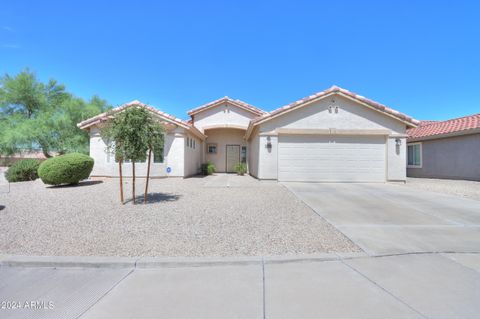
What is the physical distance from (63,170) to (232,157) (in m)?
12.2

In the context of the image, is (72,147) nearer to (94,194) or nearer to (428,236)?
(94,194)

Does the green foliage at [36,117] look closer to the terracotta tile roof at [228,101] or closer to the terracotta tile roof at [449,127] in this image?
the terracotta tile roof at [228,101]

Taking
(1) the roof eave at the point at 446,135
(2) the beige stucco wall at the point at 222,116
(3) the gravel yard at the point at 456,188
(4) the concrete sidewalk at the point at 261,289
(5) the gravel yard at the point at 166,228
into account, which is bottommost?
(4) the concrete sidewalk at the point at 261,289

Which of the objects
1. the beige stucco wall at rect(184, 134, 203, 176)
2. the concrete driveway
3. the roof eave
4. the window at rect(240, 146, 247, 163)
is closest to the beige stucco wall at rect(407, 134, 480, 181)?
the roof eave

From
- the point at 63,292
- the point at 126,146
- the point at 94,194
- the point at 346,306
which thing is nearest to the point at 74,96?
the point at 94,194

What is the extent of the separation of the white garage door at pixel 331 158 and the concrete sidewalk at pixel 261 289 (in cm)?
911

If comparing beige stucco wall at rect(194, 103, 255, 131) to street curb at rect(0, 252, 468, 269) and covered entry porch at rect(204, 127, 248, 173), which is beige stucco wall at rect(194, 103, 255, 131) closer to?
covered entry porch at rect(204, 127, 248, 173)

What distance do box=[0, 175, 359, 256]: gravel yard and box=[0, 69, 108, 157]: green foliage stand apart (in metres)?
18.2

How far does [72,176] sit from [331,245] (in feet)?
37.2

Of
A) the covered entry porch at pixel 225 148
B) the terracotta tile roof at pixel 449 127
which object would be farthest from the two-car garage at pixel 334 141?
the covered entry porch at pixel 225 148

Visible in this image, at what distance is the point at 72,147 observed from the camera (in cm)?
2347

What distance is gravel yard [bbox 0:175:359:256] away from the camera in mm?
3977

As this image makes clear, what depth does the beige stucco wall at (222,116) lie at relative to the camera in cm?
2056

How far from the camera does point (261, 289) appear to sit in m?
2.84
